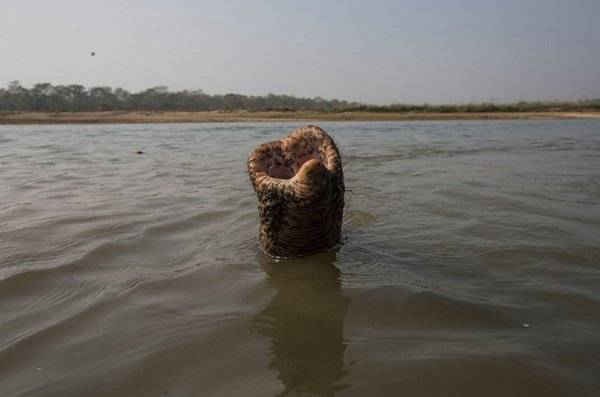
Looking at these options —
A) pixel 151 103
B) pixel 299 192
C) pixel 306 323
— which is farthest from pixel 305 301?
pixel 151 103

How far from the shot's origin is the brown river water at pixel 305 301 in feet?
5.88

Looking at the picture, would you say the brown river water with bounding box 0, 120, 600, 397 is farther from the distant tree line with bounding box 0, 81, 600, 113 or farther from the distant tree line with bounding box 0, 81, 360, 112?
the distant tree line with bounding box 0, 81, 360, 112

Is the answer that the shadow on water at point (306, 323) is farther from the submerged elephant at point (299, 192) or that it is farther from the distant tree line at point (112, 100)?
the distant tree line at point (112, 100)

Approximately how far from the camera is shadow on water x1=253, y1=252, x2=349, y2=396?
1787 millimetres

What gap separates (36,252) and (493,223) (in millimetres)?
3446

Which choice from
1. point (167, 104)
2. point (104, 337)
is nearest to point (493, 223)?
point (104, 337)

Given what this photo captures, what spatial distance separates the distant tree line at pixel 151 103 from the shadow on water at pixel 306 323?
4460cm

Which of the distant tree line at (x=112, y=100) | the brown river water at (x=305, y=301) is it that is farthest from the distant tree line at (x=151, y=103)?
the brown river water at (x=305, y=301)

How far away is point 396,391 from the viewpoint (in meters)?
1.69

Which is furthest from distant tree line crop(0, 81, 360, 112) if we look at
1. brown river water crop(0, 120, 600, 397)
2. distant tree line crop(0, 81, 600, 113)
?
brown river water crop(0, 120, 600, 397)

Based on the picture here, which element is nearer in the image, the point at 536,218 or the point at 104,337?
the point at 104,337

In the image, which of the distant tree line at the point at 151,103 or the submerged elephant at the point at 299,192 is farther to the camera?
the distant tree line at the point at 151,103

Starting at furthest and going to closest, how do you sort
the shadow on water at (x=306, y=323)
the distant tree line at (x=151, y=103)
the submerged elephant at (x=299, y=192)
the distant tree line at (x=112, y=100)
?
the distant tree line at (x=112, y=100) → the distant tree line at (x=151, y=103) → the submerged elephant at (x=299, y=192) → the shadow on water at (x=306, y=323)

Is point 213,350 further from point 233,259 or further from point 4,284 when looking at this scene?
point 4,284
